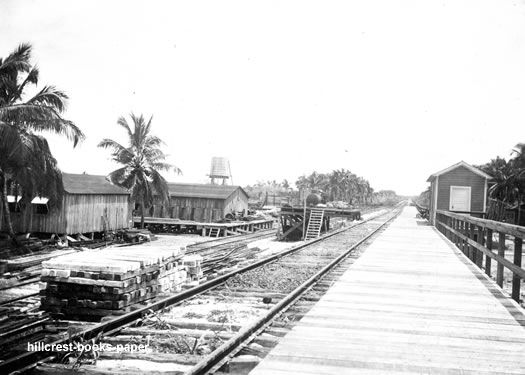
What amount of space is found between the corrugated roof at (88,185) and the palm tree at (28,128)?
11.6 ft

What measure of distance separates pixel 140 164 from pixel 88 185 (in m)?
4.50

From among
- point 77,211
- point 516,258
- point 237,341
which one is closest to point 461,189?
point 77,211

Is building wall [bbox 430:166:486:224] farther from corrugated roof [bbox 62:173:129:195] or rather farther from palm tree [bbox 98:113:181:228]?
corrugated roof [bbox 62:173:129:195]

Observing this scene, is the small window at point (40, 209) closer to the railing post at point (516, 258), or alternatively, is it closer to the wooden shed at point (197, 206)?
the wooden shed at point (197, 206)

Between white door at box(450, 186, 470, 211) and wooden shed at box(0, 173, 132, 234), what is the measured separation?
19818 mm

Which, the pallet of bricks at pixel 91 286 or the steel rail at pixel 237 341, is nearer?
the steel rail at pixel 237 341

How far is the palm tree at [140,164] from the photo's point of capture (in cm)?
2906

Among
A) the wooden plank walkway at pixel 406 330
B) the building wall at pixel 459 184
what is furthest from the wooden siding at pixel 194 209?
the wooden plank walkway at pixel 406 330

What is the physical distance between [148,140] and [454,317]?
26.3 meters

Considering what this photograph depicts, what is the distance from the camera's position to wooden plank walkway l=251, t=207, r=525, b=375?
4477 mm

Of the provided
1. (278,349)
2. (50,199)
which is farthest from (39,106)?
(278,349)

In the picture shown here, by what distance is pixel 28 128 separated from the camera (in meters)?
18.8

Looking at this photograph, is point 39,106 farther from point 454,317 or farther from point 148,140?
point 454,317

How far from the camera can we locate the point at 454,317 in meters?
6.35
